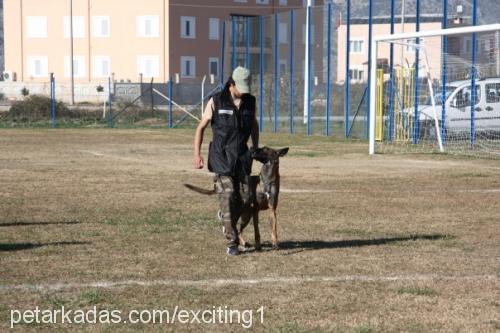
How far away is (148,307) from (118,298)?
406 millimetres

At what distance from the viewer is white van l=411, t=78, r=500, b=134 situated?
2574 cm

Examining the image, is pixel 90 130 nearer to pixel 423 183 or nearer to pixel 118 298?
pixel 423 183

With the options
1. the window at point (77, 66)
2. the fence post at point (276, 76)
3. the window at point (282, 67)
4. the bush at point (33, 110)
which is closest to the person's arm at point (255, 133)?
the fence post at point (276, 76)

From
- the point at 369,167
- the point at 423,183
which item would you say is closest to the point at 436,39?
the point at 369,167

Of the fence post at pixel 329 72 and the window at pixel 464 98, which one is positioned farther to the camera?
the fence post at pixel 329 72

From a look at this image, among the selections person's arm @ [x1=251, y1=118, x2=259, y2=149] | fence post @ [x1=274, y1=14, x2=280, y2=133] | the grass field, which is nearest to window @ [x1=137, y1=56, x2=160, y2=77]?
fence post @ [x1=274, y1=14, x2=280, y2=133]

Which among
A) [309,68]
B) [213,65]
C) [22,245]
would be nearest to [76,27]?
[213,65]

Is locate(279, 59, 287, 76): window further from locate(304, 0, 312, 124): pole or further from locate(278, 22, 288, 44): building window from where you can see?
locate(304, 0, 312, 124): pole

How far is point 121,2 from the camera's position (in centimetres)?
8219

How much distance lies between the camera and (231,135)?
1009 cm

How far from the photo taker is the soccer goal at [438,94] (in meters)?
25.8

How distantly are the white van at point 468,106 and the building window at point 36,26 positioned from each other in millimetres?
60452

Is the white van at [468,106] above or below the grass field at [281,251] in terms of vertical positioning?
above

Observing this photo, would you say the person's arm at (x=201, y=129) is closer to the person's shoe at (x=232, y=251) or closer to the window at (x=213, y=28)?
the person's shoe at (x=232, y=251)
